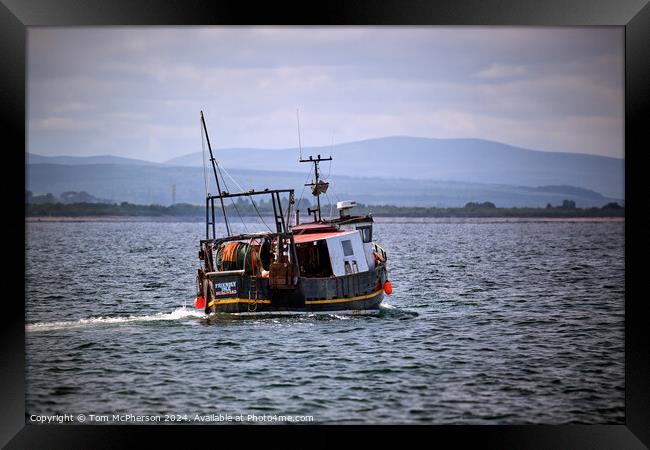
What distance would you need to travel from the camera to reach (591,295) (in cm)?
3628

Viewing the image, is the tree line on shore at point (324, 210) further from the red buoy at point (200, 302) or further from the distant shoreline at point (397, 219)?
the red buoy at point (200, 302)

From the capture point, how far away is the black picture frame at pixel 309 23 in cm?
1741

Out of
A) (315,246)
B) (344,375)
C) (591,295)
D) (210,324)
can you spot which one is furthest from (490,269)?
(344,375)

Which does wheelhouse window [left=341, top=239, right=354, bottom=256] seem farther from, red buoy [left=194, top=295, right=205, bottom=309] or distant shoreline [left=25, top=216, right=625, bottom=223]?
distant shoreline [left=25, top=216, right=625, bottom=223]

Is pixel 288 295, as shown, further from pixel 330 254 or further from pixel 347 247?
pixel 347 247

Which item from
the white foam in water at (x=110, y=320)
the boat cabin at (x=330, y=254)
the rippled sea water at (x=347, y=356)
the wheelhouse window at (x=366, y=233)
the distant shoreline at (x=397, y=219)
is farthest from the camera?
Result: the distant shoreline at (x=397, y=219)

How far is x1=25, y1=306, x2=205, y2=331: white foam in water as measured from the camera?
27.2m

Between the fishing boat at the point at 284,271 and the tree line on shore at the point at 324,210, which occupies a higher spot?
the tree line on shore at the point at 324,210

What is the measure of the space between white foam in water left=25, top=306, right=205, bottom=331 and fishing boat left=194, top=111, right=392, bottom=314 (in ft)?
4.65

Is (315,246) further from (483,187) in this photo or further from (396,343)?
(483,187)

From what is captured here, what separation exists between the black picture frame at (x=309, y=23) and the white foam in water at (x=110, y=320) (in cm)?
922

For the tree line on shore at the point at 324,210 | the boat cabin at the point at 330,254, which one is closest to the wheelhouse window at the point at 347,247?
the boat cabin at the point at 330,254

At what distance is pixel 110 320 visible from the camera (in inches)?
1139

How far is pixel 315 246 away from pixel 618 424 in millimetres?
14326
